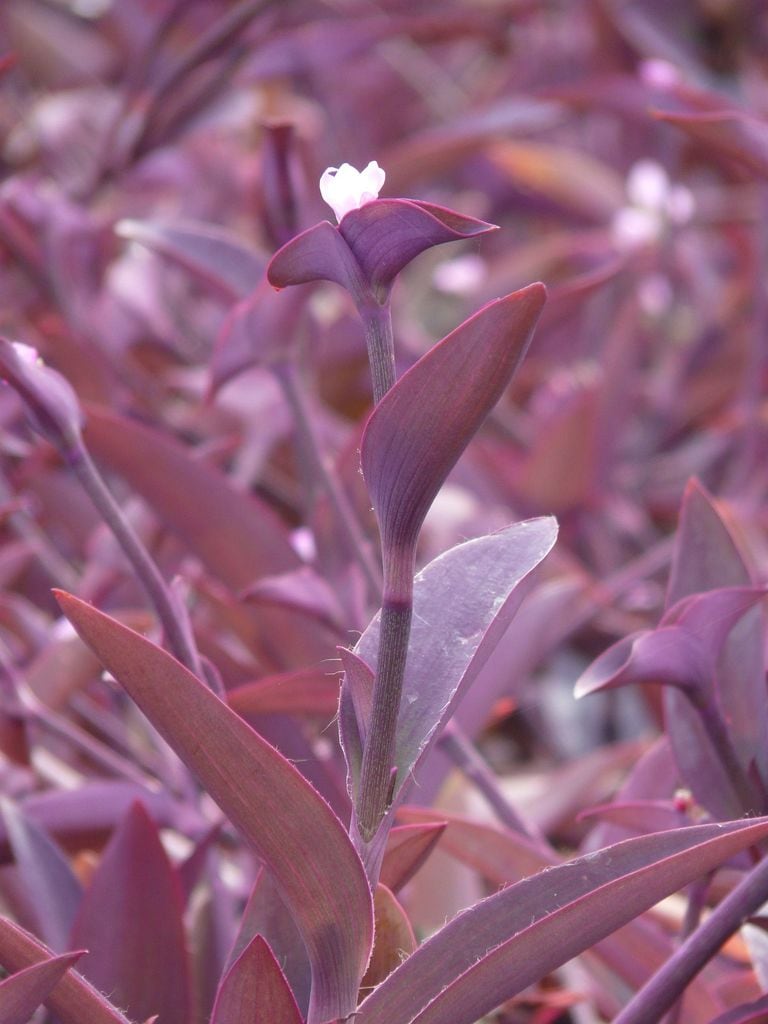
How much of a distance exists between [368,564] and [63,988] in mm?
233

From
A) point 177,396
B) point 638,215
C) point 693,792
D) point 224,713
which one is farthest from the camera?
point 638,215

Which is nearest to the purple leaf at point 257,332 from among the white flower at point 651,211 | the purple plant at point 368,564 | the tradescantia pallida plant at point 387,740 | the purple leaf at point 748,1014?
the purple plant at point 368,564

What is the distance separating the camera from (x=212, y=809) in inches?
24.1

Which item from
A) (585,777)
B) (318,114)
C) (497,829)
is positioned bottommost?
(585,777)

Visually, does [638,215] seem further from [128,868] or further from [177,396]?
[128,868]

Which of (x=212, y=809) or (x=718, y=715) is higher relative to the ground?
(x=718, y=715)

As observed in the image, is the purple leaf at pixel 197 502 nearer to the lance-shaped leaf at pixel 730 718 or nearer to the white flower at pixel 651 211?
the lance-shaped leaf at pixel 730 718

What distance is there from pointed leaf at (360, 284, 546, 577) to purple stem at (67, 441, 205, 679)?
13 cm

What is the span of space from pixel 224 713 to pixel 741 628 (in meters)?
0.20

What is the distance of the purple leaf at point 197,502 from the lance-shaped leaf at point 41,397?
159 mm

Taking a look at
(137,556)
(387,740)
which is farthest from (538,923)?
(137,556)

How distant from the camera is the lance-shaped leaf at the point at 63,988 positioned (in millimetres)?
321

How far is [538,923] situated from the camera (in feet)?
1.02

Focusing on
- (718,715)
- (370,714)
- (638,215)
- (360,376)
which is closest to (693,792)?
(718,715)
